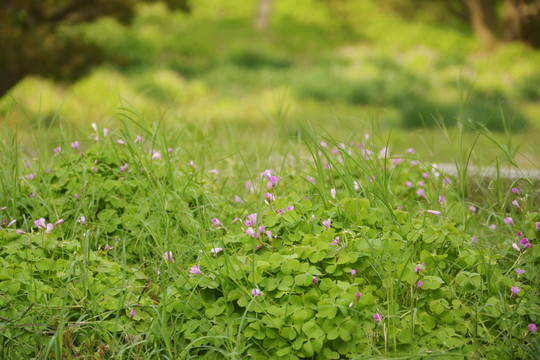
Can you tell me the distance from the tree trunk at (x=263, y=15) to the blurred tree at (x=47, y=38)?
32.1ft

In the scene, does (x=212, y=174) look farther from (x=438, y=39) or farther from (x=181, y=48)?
(x=438, y=39)

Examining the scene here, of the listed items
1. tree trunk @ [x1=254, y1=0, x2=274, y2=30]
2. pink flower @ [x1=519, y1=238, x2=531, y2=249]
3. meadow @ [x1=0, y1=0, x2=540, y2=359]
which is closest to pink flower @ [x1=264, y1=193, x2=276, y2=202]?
meadow @ [x1=0, y1=0, x2=540, y2=359]

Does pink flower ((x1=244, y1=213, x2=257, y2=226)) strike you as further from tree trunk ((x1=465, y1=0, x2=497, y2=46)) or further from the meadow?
tree trunk ((x1=465, y1=0, x2=497, y2=46))

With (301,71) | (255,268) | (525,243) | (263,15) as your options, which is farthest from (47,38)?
(263,15)

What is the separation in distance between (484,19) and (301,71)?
21.4ft

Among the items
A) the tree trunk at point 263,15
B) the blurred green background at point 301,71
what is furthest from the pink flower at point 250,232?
the tree trunk at point 263,15

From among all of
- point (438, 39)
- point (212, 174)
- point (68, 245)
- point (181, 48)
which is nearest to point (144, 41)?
point (181, 48)

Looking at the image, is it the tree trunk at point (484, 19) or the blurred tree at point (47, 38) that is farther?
the tree trunk at point (484, 19)

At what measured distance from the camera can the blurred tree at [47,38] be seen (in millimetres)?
6270

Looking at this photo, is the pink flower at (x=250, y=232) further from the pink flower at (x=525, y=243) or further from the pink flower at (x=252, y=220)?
the pink flower at (x=525, y=243)

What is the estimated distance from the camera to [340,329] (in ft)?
5.05

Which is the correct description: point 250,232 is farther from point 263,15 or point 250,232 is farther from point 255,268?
point 263,15

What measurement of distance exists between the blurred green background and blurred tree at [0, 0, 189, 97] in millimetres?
125

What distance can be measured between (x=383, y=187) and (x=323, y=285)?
1.78ft
